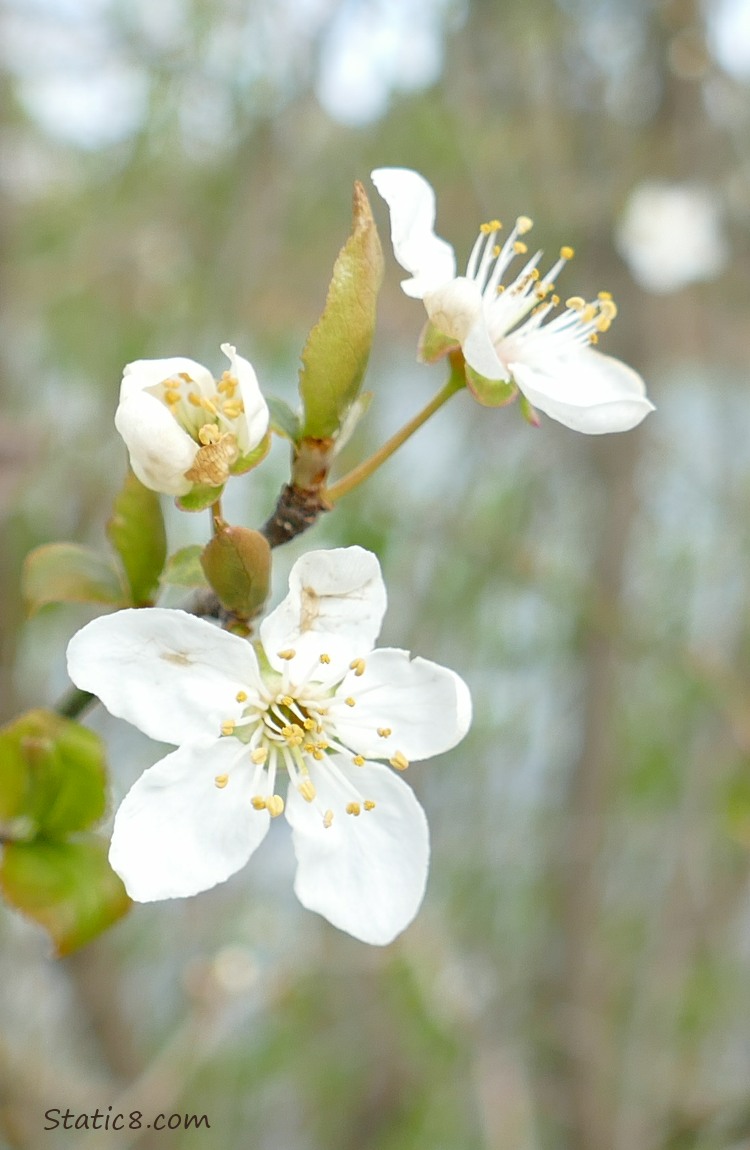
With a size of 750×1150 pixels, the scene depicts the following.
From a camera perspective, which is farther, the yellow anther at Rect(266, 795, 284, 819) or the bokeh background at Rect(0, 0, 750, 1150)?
the bokeh background at Rect(0, 0, 750, 1150)

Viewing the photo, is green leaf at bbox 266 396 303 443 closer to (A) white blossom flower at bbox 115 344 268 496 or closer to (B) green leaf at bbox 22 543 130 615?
(A) white blossom flower at bbox 115 344 268 496

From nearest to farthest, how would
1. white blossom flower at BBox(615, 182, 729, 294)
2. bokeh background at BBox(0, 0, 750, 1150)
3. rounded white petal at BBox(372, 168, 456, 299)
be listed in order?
1. rounded white petal at BBox(372, 168, 456, 299)
2. bokeh background at BBox(0, 0, 750, 1150)
3. white blossom flower at BBox(615, 182, 729, 294)

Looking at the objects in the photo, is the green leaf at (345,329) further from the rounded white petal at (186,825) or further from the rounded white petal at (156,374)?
the rounded white petal at (186,825)

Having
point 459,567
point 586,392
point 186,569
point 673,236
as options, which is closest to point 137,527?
point 186,569

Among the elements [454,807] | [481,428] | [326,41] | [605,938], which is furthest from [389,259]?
[605,938]

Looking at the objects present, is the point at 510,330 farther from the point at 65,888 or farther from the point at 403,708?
the point at 65,888

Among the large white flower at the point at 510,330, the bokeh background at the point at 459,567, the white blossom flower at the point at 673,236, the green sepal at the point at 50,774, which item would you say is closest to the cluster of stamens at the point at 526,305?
the large white flower at the point at 510,330

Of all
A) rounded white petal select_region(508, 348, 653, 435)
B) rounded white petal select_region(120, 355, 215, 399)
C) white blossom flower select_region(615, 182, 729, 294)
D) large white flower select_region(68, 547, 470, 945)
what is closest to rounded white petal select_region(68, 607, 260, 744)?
large white flower select_region(68, 547, 470, 945)

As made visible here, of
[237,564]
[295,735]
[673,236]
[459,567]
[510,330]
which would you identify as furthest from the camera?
[673,236]
